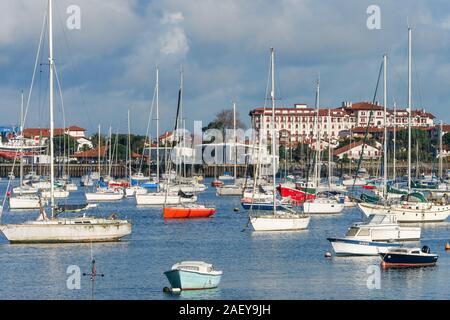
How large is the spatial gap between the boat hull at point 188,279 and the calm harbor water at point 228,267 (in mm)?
468

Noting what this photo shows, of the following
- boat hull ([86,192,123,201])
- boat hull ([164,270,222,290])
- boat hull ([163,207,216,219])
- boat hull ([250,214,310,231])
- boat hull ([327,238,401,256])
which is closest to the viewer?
boat hull ([164,270,222,290])

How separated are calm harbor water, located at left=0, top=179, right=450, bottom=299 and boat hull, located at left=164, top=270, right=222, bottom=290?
1.54ft

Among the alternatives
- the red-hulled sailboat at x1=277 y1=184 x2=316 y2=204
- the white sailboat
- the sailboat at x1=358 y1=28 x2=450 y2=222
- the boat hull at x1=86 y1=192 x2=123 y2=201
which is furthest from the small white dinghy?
the boat hull at x1=86 y1=192 x2=123 y2=201

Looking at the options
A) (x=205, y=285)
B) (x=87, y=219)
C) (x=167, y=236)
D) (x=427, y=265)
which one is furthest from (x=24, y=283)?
(x=167, y=236)

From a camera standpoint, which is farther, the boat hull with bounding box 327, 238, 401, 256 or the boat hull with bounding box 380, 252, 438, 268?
the boat hull with bounding box 327, 238, 401, 256

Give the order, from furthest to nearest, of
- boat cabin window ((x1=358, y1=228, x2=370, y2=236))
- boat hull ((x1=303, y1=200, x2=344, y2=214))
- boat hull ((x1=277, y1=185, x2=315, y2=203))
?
1. boat hull ((x1=277, y1=185, x2=315, y2=203))
2. boat hull ((x1=303, y1=200, x2=344, y2=214))
3. boat cabin window ((x1=358, y1=228, x2=370, y2=236))

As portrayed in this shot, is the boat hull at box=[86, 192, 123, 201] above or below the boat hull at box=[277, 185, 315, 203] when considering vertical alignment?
below

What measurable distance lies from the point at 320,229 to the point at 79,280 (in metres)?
30.2

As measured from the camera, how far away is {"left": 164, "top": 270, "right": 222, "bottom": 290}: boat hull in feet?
135

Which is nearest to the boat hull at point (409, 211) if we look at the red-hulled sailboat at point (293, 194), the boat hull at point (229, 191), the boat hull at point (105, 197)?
the red-hulled sailboat at point (293, 194)

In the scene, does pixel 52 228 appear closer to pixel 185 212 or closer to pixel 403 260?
pixel 403 260

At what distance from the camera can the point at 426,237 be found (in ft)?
213

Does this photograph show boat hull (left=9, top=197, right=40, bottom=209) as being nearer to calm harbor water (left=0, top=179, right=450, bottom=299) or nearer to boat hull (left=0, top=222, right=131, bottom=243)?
calm harbor water (left=0, top=179, right=450, bottom=299)
